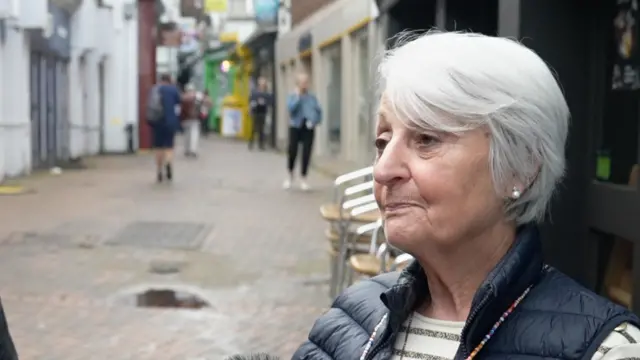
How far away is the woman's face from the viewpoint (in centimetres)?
172

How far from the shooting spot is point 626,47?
4336mm

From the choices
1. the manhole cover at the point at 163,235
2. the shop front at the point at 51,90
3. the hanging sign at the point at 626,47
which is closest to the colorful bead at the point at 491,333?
the hanging sign at the point at 626,47

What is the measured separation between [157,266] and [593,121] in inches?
194

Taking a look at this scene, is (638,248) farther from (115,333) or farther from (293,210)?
(293,210)

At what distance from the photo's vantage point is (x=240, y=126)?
138 ft

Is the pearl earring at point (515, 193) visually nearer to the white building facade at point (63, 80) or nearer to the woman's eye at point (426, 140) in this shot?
the woman's eye at point (426, 140)

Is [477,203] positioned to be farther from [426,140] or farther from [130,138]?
[130,138]

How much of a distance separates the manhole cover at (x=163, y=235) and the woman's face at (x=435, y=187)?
8.02 meters

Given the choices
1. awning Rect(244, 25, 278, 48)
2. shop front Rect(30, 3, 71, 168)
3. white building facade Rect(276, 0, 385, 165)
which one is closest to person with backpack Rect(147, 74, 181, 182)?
shop front Rect(30, 3, 71, 168)

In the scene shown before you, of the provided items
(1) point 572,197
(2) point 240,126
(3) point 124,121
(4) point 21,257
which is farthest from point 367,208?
(2) point 240,126

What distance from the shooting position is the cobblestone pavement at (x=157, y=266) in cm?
616

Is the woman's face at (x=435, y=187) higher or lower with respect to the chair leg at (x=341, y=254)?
higher

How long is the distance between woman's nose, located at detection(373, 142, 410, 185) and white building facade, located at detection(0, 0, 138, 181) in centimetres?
1476

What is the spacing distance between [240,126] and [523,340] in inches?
1600
